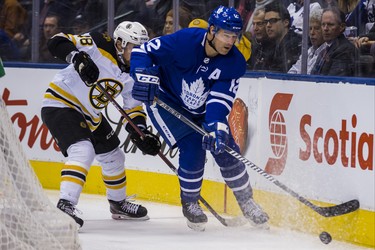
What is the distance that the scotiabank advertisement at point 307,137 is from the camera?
198 inches

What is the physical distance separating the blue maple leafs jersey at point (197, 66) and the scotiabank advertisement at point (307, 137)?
0.47m

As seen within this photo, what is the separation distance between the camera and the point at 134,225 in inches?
225

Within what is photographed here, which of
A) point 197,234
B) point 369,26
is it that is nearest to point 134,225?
point 197,234

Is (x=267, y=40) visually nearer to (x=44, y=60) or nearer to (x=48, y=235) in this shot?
(x=44, y=60)

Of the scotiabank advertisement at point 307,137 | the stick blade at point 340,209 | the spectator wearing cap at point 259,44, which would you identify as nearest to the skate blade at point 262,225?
the scotiabank advertisement at point 307,137

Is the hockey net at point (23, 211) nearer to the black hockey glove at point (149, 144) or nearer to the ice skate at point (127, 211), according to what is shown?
the black hockey glove at point (149, 144)

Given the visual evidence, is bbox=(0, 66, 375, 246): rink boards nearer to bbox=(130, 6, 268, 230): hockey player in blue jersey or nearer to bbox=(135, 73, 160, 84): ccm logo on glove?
bbox=(130, 6, 268, 230): hockey player in blue jersey

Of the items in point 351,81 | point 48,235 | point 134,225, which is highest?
point 351,81

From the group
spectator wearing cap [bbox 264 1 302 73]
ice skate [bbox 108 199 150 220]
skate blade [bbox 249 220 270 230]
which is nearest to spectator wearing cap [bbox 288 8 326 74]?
spectator wearing cap [bbox 264 1 302 73]

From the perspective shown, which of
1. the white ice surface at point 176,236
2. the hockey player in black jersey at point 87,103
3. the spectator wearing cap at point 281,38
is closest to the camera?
the white ice surface at point 176,236

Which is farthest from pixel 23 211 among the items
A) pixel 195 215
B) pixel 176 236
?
pixel 195 215

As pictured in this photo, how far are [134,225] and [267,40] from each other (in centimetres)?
134

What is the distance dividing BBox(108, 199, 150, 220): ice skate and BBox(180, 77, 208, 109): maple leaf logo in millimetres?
850

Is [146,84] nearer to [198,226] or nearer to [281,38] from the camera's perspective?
[198,226]
